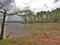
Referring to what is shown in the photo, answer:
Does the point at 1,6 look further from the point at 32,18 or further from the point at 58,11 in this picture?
the point at 32,18

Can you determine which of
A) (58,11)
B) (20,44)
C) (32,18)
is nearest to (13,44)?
(20,44)

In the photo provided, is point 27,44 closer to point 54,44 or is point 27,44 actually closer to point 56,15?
point 54,44

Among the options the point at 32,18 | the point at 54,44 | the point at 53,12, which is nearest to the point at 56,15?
the point at 53,12

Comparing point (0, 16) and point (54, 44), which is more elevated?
point (0, 16)

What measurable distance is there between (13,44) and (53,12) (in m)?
60.1

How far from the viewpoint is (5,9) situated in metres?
15.6

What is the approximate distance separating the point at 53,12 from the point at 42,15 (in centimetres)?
757

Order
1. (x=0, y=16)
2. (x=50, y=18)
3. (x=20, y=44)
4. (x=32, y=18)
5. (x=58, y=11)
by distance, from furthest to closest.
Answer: (x=32, y=18) < (x=50, y=18) < (x=58, y=11) < (x=0, y=16) < (x=20, y=44)

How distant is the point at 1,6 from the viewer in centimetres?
1571

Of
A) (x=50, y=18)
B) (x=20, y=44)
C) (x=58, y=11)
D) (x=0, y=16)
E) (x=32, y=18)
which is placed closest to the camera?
(x=20, y=44)

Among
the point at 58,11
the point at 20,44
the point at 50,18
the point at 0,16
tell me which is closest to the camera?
the point at 20,44

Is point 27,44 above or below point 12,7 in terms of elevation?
below

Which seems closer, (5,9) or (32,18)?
(5,9)

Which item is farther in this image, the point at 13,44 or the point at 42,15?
the point at 42,15
